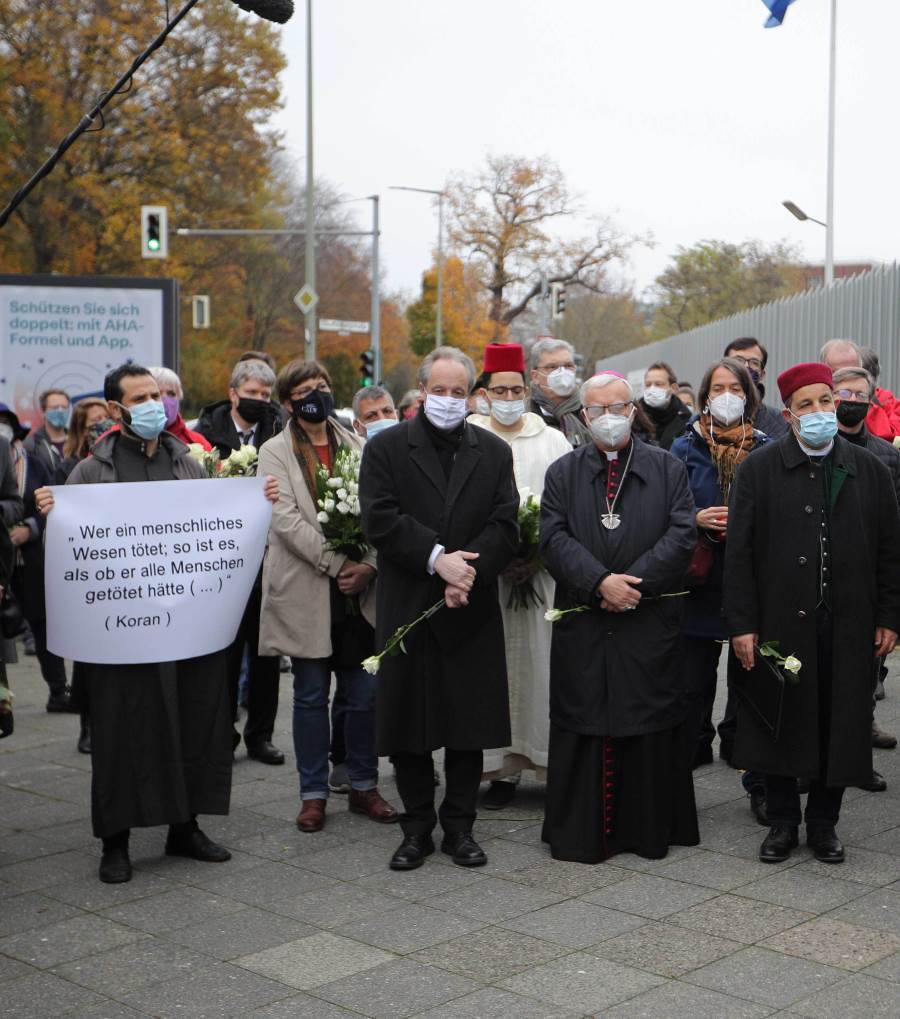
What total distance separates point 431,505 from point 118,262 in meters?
27.2

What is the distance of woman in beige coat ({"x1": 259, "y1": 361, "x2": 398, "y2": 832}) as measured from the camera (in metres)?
6.64

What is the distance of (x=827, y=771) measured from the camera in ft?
19.2

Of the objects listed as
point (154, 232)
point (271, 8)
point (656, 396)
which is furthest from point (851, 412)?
point (154, 232)

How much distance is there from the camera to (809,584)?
595 cm

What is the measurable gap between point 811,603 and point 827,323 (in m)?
9.42

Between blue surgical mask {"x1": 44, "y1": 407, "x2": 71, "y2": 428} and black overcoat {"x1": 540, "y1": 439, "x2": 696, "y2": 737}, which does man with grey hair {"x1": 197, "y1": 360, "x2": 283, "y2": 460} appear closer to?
black overcoat {"x1": 540, "y1": 439, "x2": 696, "y2": 737}

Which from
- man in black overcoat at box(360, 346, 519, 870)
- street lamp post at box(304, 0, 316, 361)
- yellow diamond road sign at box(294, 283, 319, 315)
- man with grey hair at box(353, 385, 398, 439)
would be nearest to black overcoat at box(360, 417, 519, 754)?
man in black overcoat at box(360, 346, 519, 870)

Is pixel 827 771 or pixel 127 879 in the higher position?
pixel 827 771

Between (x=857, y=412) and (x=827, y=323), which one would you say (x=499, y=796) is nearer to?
(x=857, y=412)

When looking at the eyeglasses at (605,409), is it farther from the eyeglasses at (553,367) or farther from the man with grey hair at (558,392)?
the eyeglasses at (553,367)

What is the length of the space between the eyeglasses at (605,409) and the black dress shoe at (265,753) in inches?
117

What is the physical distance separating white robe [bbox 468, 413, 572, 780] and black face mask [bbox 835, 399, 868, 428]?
1.54 m

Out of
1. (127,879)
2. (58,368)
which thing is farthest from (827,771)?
(58,368)

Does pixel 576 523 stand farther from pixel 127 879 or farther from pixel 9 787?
pixel 9 787
